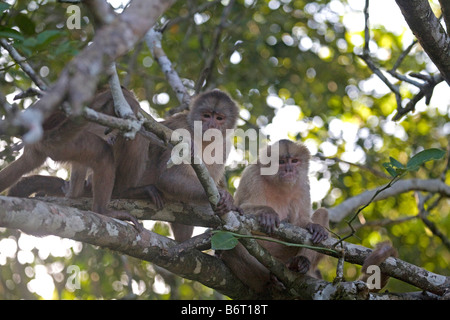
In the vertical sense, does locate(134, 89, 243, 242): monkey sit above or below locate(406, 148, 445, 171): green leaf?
above

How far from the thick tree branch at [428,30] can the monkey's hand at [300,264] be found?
2603 mm

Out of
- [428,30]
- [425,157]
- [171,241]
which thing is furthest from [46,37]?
[428,30]

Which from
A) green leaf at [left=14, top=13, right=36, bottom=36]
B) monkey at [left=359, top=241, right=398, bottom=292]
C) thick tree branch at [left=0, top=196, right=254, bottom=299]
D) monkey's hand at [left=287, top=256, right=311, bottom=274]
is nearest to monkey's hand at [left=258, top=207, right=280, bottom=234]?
monkey's hand at [left=287, top=256, right=311, bottom=274]

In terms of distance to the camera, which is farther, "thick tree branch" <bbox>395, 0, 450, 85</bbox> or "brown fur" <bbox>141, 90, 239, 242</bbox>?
"brown fur" <bbox>141, 90, 239, 242</bbox>

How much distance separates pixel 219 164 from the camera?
7.37 m

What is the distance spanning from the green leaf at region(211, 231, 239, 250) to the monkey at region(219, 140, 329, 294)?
1.46m

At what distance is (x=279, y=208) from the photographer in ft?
25.1

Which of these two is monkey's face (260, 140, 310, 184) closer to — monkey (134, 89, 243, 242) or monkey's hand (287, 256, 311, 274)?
monkey (134, 89, 243, 242)

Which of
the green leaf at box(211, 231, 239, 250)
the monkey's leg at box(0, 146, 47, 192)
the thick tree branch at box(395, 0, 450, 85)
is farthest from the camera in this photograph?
the monkey's leg at box(0, 146, 47, 192)

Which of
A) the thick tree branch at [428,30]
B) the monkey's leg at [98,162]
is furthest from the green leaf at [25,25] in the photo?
the thick tree branch at [428,30]

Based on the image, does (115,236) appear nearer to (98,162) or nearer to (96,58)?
(98,162)

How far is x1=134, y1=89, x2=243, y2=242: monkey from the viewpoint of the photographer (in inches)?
264
